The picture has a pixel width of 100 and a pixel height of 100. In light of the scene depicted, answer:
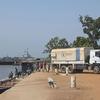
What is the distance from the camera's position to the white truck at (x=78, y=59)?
5844 centimetres

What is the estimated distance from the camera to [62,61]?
205ft

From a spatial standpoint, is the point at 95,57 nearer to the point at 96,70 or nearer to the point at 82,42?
the point at 96,70

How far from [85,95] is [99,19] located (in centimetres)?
6285

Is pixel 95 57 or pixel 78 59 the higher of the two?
pixel 95 57

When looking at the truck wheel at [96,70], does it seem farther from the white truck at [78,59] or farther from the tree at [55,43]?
the tree at [55,43]

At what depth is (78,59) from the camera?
5994cm

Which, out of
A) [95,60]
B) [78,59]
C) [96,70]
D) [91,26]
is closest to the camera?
[95,60]

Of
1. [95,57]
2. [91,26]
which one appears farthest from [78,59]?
[91,26]

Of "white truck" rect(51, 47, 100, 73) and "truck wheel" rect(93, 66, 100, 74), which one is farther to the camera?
"truck wheel" rect(93, 66, 100, 74)

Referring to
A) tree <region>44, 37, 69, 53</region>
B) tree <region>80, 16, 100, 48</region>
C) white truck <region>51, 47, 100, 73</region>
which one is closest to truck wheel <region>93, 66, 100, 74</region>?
white truck <region>51, 47, 100, 73</region>

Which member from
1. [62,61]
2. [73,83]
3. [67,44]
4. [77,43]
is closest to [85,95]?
[73,83]

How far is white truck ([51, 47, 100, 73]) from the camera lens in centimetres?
5844

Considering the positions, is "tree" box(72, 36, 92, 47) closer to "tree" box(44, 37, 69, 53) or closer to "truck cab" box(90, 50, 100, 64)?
"tree" box(44, 37, 69, 53)

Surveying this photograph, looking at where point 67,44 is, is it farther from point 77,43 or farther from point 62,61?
point 62,61
